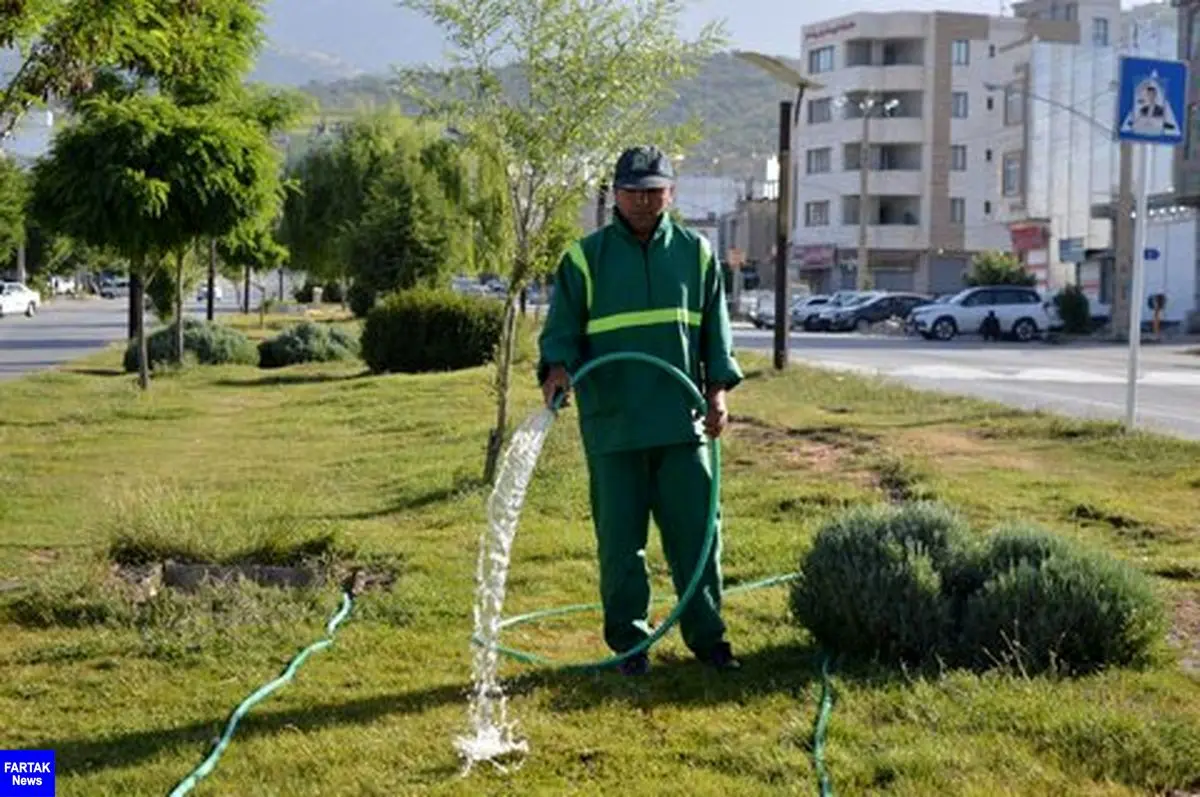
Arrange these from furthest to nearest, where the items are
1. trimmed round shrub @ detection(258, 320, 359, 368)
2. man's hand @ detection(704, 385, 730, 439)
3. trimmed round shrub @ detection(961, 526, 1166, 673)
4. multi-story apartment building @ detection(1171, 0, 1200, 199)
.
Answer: multi-story apartment building @ detection(1171, 0, 1200, 199) < trimmed round shrub @ detection(258, 320, 359, 368) < man's hand @ detection(704, 385, 730, 439) < trimmed round shrub @ detection(961, 526, 1166, 673)

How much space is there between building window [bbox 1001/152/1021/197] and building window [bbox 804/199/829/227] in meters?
24.3

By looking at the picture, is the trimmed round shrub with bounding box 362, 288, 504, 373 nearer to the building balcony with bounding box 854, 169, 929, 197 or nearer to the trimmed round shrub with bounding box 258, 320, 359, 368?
the trimmed round shrub with bounding box 258, 320, 359, 368

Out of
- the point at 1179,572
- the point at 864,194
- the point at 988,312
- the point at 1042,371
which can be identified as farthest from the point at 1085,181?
the point at 1179,572

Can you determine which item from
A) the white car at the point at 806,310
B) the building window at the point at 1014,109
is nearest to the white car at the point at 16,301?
the white car at the point at 806,310

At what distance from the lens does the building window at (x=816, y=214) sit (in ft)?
312

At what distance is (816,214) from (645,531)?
91908mm

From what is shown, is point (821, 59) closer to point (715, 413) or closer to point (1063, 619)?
point (715, 413)

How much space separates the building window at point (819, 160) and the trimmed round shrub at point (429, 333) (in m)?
70.8

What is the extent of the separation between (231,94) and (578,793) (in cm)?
2107

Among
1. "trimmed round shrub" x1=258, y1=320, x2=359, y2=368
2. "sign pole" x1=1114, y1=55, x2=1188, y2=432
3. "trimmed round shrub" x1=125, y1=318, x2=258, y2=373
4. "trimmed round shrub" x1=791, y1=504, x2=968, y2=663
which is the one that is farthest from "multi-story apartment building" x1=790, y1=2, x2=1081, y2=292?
"trimmed round shrub" x1=791, y1=504, x2=968, y2=663

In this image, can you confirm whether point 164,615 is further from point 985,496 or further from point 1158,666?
point 985,496

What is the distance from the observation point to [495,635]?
237 inches

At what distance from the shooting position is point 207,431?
58.0ft

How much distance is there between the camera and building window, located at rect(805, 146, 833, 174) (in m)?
96.2
